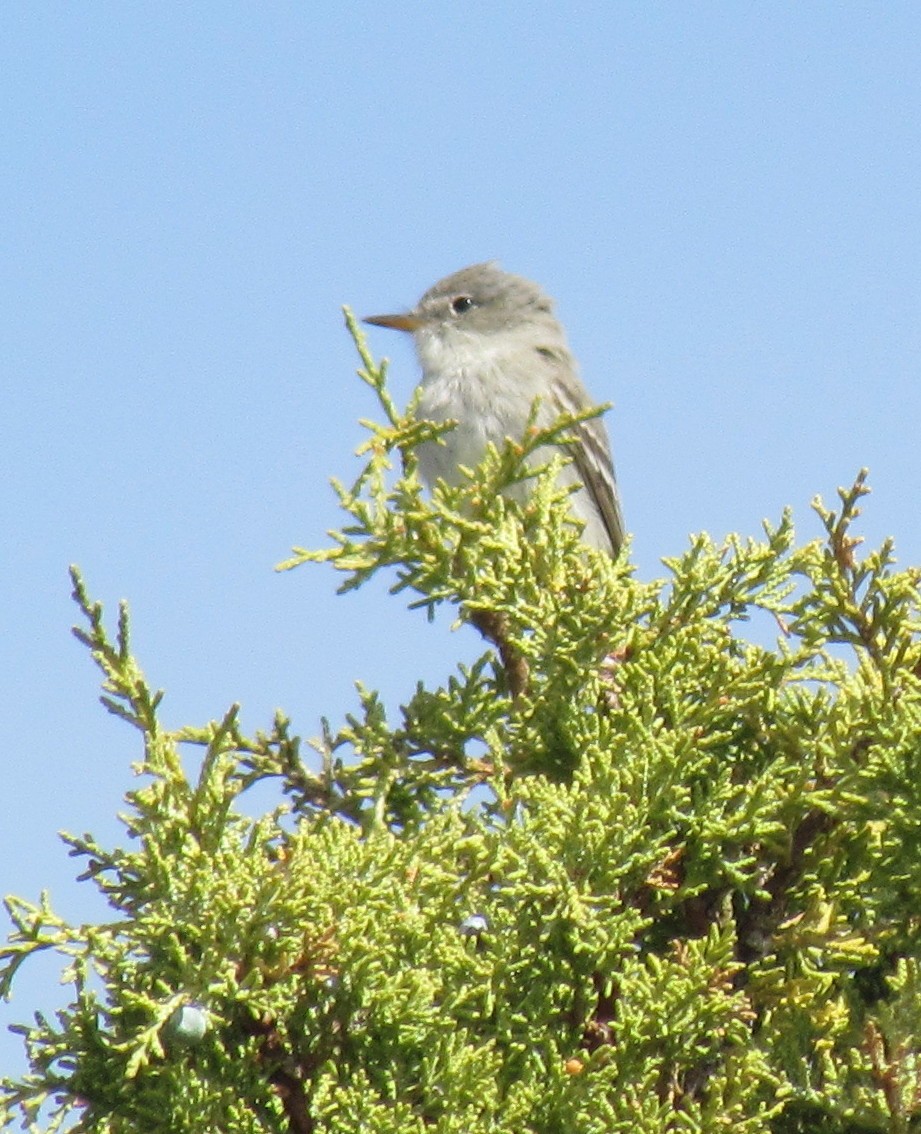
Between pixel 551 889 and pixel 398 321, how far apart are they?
204 inches

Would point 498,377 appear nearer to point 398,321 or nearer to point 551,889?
point 398,321

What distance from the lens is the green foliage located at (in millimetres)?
2627

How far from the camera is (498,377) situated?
700cm

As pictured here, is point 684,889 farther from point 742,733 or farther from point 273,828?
point 273,828

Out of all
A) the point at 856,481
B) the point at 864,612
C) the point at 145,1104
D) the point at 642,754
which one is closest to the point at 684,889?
the point at 642,754

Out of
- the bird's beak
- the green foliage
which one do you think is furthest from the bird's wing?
the green foliage

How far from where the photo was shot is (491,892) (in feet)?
9.44

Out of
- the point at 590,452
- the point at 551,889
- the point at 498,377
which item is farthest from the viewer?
the point at 590,452

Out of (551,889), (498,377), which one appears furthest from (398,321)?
(551,889)

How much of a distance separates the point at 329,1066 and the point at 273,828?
42 centimetres

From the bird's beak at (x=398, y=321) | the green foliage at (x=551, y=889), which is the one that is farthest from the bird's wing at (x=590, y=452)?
the green foliage at (x=551, y=889)

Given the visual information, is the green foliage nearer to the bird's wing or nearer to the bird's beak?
the bird's wing

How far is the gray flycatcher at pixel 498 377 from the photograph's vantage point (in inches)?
257

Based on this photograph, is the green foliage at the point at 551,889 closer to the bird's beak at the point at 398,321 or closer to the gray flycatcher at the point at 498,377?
the gray flycatcher at the point at 498,377
